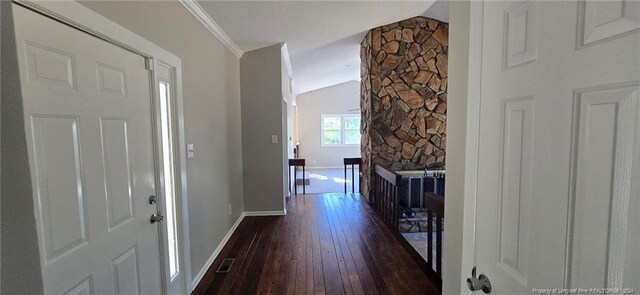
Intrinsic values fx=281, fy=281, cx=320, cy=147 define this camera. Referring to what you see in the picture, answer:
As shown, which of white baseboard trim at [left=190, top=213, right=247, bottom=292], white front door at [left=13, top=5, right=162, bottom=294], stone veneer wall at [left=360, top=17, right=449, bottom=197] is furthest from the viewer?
stone veneer wall at [left=360, top=17, right=449, bottom=197]

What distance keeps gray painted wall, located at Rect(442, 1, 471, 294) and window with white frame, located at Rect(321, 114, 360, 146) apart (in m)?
8.62

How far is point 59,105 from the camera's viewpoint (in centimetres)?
107

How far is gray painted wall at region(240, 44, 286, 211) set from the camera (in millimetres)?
4004

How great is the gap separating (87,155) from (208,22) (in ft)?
6.22

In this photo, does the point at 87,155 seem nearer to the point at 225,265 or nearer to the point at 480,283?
the point at 480,283

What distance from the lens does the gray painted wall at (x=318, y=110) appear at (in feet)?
32.4

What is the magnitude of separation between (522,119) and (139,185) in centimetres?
181

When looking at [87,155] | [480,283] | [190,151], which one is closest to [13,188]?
[87,155]

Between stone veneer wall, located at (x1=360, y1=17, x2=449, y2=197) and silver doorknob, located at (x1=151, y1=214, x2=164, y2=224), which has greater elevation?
stone veneer wall, located at (x1=360, y1=17, x2=449, y2=197)

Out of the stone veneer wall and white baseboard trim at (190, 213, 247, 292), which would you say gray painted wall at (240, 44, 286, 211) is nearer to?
white baseboard trim at (190, 213, 247, 292)

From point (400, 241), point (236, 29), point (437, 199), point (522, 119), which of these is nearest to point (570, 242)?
point (522, 119)

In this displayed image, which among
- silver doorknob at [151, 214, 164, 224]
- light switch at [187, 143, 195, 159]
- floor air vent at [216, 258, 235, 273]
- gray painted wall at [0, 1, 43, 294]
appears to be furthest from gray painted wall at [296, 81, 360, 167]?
gray painted wall at [0, 1, 43, 294]

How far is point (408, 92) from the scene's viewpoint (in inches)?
170

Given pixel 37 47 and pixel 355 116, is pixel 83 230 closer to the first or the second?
pixel 37 47
